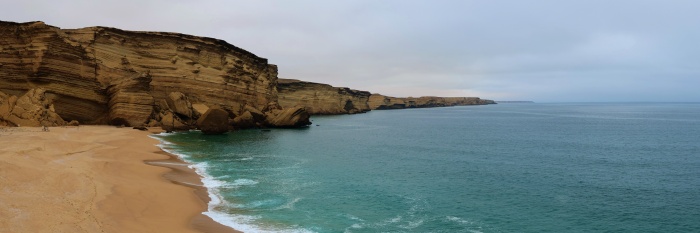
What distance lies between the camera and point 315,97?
440ft

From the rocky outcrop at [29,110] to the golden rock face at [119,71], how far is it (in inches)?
74.5

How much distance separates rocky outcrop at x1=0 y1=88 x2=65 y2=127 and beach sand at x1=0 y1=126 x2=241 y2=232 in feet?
61.5

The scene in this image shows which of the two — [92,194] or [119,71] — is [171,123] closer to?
[119,71]

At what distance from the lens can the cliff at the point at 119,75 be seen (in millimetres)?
47938

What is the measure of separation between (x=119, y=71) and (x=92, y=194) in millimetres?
46738

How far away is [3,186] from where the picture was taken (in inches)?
577

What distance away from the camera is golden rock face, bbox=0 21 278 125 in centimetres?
4819

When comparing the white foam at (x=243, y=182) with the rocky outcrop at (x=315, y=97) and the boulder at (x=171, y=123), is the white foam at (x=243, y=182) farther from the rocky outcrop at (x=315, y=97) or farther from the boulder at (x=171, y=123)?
the rocky outcrop at (x=315, y=97)

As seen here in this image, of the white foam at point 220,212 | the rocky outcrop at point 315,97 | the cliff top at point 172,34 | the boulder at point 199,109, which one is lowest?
the white foam at point 220,212

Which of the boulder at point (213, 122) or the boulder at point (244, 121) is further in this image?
the boulder at point (244, 121)

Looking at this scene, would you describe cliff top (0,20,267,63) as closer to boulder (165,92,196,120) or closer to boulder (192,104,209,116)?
boulder (165,92,196,120)

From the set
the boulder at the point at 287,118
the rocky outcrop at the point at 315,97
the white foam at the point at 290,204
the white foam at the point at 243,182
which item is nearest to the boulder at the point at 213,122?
the boulder at the point at 287,118

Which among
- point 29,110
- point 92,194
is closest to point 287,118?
point 29,110

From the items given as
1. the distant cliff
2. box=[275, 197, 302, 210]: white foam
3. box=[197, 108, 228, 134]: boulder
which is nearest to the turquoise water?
box=[275, 197, 302, 210]: white foam
